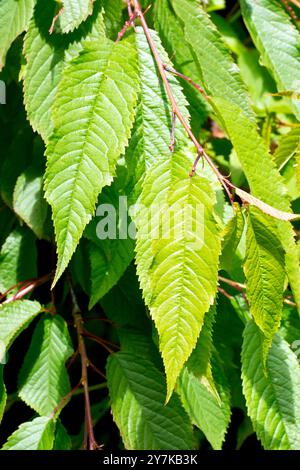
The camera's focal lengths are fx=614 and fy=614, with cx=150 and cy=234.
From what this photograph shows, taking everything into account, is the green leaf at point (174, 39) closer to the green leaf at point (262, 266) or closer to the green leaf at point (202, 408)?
the green leaf at point (262, 266)

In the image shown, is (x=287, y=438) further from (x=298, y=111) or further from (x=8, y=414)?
(x=8, y=414)

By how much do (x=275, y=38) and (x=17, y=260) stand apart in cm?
68

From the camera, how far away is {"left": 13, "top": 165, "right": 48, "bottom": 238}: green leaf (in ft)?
3.84

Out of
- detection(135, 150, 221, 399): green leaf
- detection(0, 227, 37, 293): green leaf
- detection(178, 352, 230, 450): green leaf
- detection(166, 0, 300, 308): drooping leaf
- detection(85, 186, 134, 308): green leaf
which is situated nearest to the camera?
detection(135, 150, 221, 399): green leaf

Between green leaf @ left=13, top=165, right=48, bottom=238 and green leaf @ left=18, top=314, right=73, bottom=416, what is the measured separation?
0.19 metres

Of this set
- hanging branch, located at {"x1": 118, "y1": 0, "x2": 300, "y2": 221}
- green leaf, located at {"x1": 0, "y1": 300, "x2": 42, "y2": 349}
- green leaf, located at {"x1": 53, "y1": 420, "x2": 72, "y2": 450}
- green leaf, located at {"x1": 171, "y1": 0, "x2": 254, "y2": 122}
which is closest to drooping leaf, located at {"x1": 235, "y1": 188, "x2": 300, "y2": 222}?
hanging branch, located at {"x1": 118, "y1": 0, "x2": 300, "y2": 221}

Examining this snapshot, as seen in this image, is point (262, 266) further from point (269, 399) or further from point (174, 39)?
point (174, 39)

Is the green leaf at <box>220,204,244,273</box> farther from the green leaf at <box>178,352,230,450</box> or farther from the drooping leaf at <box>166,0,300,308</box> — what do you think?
the green leaf at <box>178,352,230,450</box>

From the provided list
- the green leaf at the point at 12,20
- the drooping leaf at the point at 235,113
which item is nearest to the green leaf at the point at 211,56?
the drooping leaf at the point at 235,113

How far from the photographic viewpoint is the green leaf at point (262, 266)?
31.2 inches

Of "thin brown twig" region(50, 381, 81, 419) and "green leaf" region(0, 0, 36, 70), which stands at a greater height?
"green leaf" region(0, 0, 36, 70)

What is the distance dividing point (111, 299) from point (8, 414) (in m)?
0.61

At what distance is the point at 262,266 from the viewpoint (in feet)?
2.61

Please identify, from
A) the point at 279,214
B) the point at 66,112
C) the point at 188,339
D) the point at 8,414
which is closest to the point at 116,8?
the point at 66,112
